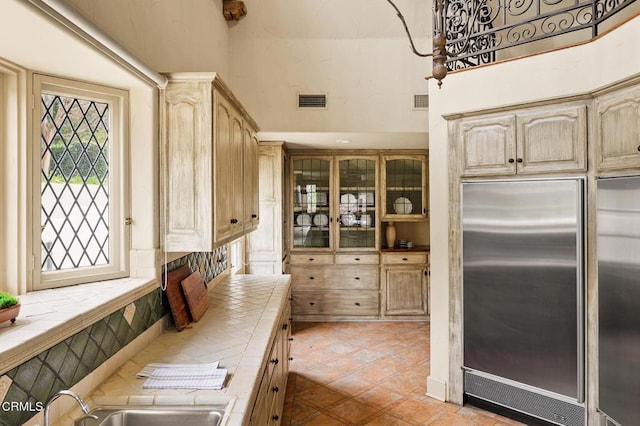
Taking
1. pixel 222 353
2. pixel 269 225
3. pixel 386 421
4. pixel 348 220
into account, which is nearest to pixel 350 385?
pixel 386 421

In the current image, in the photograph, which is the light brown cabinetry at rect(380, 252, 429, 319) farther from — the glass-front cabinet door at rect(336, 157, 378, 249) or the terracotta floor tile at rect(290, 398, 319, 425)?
the terracotta floor tile at rect(290, 398, 319, 425)

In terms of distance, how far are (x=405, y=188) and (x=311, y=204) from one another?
1295 mm

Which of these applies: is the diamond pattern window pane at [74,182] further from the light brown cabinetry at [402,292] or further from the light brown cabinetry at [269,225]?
the light brown cabinetry at [402,292]

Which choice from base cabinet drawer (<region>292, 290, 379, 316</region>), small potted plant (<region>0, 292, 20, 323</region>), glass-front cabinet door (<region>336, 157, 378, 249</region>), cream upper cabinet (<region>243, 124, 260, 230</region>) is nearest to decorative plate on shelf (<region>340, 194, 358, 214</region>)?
glass-front cabinet door (<region>336, 157, 378, 249</region>)

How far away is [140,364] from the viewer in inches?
69.3

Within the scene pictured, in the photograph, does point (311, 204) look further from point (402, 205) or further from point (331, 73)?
point (331, 73)

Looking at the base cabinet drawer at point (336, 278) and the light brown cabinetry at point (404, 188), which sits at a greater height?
the light brown cabinetry at point (404, 188)

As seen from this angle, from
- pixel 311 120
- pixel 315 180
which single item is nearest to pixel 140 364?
pixel 311 120

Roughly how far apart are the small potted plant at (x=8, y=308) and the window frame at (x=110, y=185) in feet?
1.29

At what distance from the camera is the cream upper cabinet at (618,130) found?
2.13 m

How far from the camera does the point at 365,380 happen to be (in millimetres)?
3463

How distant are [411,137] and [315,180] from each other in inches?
58.5

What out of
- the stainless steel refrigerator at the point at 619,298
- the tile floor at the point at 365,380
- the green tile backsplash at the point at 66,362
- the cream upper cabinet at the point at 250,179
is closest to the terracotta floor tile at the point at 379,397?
the tile floor at the point at 365,380

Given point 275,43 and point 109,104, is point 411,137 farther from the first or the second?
point 109,104
